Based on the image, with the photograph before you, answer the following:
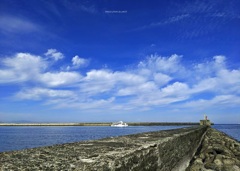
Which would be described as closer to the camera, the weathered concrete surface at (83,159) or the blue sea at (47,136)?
the weathered concrete surface at (83,159)

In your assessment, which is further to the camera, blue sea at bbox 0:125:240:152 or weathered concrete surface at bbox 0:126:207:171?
blue sea at bbox 0:125:240:152

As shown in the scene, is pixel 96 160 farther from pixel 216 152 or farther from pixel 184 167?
pixel 216 152

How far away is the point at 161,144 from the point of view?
4.85 m

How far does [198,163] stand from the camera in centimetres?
806

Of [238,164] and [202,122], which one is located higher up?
[202,122]

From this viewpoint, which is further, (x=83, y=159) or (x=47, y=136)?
(x=47, y=136)

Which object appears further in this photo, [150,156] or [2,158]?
[150,156]

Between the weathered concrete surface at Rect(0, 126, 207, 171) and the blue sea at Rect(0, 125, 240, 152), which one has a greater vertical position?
the weathered concrete surface at Rect(0, 126, 207, 171)

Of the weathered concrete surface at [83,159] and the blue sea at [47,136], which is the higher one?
the weathered concrete surface at [83,159]

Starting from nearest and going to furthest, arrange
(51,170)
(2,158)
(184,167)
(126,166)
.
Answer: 1. (51,170)
2. (2,158)
3. (126,166)
4. (184,167)

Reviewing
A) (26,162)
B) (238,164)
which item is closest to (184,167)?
(238,164)

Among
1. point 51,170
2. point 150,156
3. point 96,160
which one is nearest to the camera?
point 51,170

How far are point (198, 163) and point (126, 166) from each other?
17.8 ft

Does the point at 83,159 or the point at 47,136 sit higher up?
the point at 83,159
